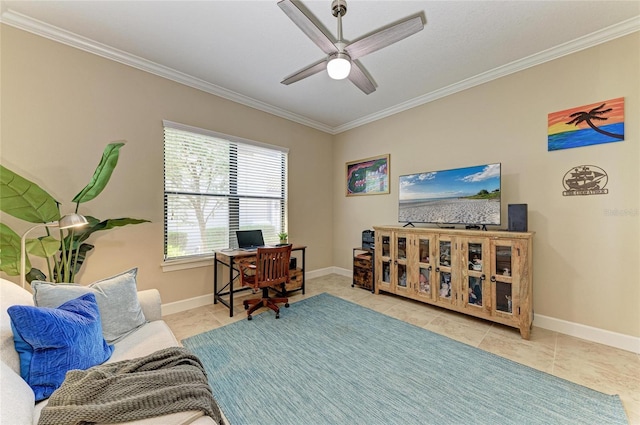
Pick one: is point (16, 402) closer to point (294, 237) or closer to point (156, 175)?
point (156, 175)

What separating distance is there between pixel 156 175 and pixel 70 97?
992 mm

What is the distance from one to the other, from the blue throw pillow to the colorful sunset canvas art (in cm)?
409

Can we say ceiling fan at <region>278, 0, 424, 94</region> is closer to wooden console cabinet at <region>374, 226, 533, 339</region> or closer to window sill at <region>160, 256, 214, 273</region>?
wooden console cabinet at <region>374, 226, 533, 339</region>

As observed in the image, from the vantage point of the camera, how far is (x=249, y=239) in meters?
3.47

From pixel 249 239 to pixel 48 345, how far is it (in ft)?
7.76

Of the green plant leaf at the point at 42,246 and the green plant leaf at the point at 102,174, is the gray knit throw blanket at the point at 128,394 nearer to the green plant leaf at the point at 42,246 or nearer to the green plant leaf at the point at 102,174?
the green plant leaf at the point at 42,246

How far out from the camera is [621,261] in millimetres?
2209

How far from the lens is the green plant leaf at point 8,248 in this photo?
1.72 metres

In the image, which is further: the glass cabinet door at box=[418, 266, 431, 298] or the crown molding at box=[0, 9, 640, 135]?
the glass cabinet door at box=[418, 266, 431, 298]

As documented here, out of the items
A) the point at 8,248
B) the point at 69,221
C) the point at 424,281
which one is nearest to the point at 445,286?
the point at 424,281

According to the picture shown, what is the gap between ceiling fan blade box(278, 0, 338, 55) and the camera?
1471 mm

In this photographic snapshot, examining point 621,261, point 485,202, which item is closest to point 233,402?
point 485,202

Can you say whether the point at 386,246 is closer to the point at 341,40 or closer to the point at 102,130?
the point at 341,40

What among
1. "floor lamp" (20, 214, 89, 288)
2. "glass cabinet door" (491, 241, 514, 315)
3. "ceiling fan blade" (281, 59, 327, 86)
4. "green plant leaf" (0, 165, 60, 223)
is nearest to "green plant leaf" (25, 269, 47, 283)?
"floor lamp" (20, 214, 89, 288)
